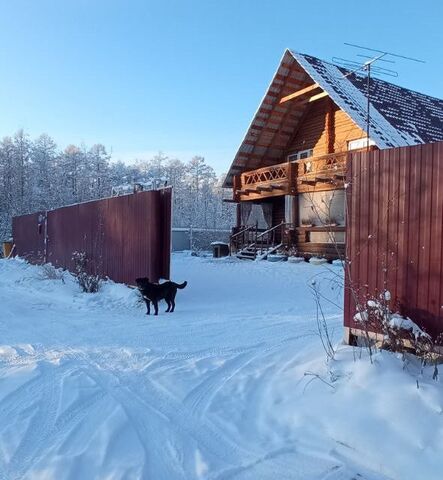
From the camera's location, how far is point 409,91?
1989 cm

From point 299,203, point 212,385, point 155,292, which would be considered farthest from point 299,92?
point 212,385

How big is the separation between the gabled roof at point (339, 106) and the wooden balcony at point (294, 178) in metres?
1.30

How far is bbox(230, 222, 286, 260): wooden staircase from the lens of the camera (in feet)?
57.3

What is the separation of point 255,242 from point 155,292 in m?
10.8

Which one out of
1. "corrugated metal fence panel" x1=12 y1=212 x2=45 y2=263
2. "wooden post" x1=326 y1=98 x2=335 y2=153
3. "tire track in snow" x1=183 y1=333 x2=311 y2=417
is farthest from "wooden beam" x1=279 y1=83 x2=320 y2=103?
"tire track in snow" x1=183 y1=333 x2=311 y2=417

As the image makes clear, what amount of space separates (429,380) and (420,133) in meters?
14.4

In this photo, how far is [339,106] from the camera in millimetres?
Answer: 14359

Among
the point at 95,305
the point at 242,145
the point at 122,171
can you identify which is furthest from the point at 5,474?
the point at 122,171

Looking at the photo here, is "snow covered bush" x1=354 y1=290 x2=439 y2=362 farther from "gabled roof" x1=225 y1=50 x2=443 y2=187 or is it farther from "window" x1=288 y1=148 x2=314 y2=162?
"window" x1=288 y1=148 x2=314 y2=162

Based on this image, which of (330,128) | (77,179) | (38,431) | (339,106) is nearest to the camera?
(38,431)

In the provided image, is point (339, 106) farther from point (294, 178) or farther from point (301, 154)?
point (301, 154)

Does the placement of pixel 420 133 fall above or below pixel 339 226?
above

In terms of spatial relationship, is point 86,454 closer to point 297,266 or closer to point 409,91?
point 297,266

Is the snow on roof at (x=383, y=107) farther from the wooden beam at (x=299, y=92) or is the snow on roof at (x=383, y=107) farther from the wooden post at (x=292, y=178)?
the wooden post at (x=292, y=178)
